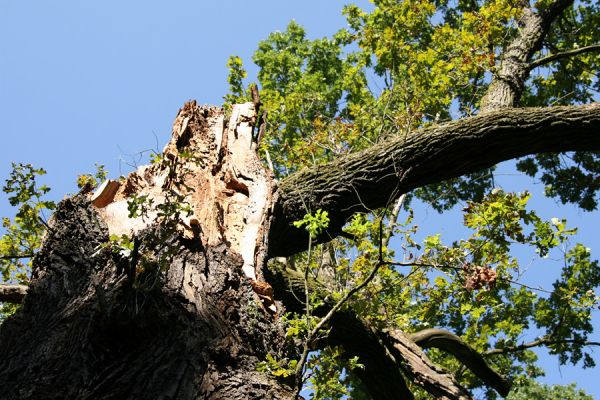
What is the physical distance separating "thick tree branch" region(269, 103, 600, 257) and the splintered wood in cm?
57

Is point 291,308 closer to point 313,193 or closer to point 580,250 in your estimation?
point 313,193

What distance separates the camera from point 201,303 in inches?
135

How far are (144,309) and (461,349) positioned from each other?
4.56 m

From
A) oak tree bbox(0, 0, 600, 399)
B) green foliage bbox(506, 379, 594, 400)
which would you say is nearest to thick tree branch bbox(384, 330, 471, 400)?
oak tree bbox(0, 0, 600, 399)

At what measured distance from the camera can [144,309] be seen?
124 inches

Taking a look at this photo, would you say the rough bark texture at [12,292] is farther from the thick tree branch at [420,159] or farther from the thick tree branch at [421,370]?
the thick tree branch at [421,370]

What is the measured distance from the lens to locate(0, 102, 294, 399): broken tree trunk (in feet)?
9.38

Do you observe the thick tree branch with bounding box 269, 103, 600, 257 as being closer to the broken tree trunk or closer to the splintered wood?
the splintered wood

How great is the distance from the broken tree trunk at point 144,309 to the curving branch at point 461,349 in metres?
3.02

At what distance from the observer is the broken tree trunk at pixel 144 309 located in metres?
2.86

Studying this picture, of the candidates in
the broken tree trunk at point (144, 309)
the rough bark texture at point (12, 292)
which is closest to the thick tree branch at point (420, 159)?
the broken tree trunk at point (144, 309)

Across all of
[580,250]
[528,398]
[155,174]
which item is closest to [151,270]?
[155,174]

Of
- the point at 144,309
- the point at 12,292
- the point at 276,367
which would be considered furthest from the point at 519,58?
the point at 144,309

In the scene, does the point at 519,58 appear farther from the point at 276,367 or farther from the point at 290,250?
the point at 276,367
